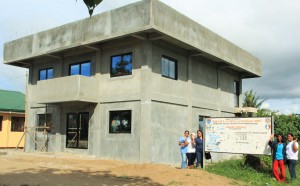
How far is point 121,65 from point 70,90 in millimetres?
2907

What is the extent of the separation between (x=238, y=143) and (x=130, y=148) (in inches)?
202

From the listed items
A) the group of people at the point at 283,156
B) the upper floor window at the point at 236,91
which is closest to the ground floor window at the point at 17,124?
the upper floor window at the point at 236,91

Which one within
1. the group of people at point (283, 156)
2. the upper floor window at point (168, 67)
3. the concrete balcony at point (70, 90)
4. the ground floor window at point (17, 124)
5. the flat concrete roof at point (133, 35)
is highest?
the flat concrete roof at point (133, 35)

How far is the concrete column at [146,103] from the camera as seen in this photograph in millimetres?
16297

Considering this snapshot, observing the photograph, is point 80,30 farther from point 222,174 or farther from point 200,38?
point 222,174

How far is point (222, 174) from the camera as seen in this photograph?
13914mm

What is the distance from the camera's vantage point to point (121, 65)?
18109 mm

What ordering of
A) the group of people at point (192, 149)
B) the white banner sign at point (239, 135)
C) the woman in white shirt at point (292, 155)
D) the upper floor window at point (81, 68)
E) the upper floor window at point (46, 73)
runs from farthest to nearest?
the upper floor window at point (46, 73) < the upper floor window at point (81, 68) < the group of people at point (192, 149) < the white banner sign at point (239, 135) < the woman in white shirt at point (292, 155)

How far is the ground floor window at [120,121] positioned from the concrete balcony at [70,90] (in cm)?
138

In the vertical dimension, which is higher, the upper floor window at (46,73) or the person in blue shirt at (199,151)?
the upper floor window at (46,73)

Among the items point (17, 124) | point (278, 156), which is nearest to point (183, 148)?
point (278, 156)

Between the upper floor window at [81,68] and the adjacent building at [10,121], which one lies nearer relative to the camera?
the upper floor window at [81,68]

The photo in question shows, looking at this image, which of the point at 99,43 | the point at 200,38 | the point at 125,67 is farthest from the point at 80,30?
the point at 200,38

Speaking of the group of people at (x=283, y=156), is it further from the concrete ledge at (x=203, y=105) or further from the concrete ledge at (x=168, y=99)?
the concrete ledge at (x=203, y=105)
